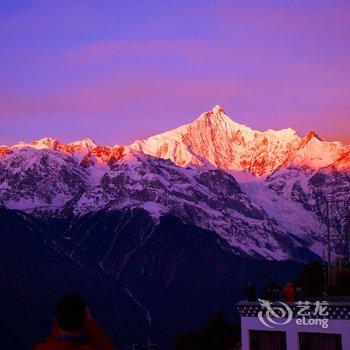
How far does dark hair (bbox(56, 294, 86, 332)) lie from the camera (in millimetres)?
7867

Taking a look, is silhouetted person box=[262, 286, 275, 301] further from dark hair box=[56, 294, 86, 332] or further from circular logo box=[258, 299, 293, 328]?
dark hair box=[56, 294, 86, 332]

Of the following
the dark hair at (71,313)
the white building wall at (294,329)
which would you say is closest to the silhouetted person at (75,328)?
the dark hair at (71,313)

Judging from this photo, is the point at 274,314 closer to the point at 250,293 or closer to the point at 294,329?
the point at 294,329

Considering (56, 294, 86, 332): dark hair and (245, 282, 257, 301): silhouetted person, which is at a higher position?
(245, 282, 257, 301): silhouetted person

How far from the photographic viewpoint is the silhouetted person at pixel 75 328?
308 inches

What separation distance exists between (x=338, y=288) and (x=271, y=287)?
30624 mm

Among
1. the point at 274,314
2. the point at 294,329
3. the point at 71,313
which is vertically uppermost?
the point at 274,314

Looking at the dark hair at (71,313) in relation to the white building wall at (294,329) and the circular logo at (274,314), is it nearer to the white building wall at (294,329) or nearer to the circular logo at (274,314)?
the white building wall at (294,329)

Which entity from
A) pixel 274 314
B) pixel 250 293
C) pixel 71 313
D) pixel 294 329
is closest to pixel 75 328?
pixel 71 313

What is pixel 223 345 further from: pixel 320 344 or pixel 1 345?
pixel 1 345

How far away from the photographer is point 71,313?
26.0 feet

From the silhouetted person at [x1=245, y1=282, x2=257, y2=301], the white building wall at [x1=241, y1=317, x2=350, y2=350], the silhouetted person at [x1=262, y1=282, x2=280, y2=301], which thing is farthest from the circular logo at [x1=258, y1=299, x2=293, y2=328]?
the silhouetted person at [x1=245, y1=282, x2=257, y2=301]

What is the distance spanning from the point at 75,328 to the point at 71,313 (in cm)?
14

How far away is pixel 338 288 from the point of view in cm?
5631
